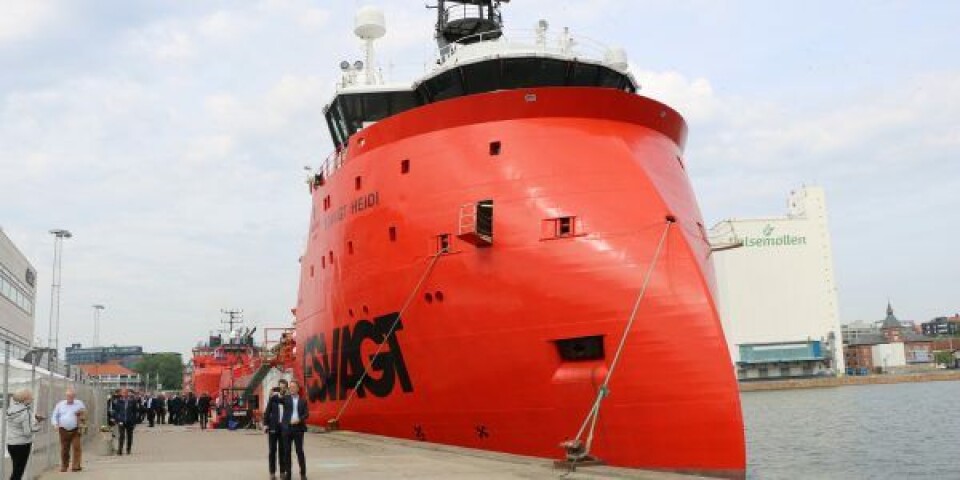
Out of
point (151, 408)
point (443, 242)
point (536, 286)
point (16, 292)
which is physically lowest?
point (151, 408)

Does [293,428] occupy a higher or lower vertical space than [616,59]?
lower

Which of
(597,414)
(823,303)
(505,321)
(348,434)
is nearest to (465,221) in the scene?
(505,321)

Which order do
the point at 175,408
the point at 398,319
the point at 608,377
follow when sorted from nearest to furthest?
the point at 608,377 → the point at 398,319 → the point at 175,408

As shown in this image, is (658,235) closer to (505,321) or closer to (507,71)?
(505,321)

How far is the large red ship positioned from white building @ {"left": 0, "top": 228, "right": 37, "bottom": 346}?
28.1 m

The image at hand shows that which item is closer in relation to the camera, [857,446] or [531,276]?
[531,276]

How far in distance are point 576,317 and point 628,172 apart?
2.61 meters

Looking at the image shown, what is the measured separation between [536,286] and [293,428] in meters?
4.03

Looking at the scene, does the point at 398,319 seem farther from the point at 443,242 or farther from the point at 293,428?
the point at 293,428

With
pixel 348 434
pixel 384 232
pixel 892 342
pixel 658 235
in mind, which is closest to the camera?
pixel 658 235

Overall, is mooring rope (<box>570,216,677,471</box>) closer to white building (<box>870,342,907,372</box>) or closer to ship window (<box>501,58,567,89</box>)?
ship window (<box>501,58,567,89</box>)

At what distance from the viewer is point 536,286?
11828 millimetres

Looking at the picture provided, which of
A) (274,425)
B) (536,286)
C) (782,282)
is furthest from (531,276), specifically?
(782,282)

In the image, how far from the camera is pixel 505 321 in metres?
12.0
